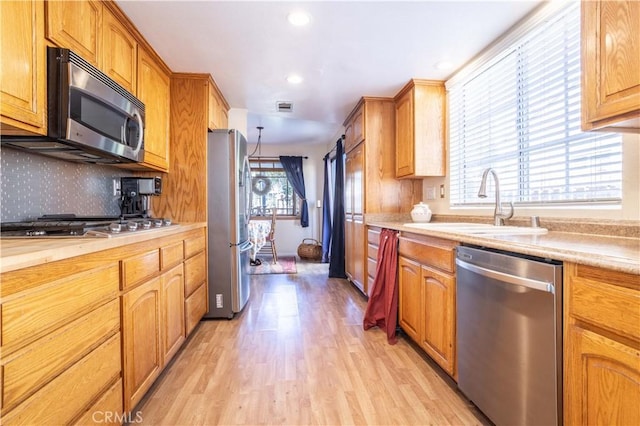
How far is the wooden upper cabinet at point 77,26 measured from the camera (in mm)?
1329

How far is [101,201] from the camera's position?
218 cm

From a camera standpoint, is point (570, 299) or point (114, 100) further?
point (114, 100)

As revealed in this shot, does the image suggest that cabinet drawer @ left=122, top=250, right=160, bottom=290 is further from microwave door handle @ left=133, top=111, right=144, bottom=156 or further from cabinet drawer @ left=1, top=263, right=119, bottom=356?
microwave door handle @ left=133, top=111, right=144, bottom=156

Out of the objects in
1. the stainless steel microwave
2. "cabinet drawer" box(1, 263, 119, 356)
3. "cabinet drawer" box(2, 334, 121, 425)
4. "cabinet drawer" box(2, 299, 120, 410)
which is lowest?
"cabinet drawer" box(2, 334, 121, 425)

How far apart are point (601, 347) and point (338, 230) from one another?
3.73 meters

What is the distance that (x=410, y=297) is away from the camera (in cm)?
217

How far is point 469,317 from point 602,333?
2.01ft

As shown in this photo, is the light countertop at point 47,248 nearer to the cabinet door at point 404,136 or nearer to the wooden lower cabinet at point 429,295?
the wooden lower cabinet at point 429,295

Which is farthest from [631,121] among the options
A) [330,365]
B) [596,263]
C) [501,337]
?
[330,365]

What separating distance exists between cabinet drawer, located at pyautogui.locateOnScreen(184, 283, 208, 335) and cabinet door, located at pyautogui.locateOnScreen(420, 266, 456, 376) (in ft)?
5.45

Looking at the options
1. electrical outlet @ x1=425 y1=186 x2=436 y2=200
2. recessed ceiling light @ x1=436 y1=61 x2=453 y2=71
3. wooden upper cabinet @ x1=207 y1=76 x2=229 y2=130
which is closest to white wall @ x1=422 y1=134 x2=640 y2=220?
electrical outlet @ x1=425 y1=186 x2=436 y2=200

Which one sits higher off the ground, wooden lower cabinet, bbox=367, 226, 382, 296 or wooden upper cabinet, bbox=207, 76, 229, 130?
wooden upper cabinet, bbox=207, 76, 229, 130

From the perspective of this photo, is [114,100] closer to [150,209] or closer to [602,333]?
[150,209]

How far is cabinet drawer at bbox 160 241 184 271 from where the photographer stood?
1747 mm
